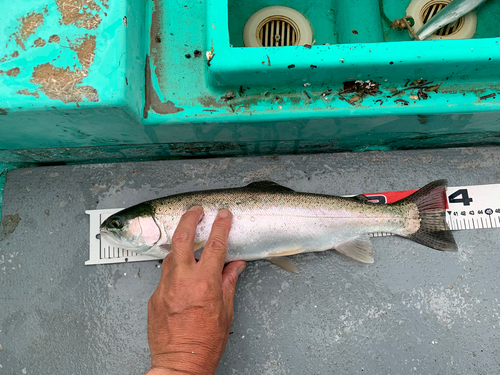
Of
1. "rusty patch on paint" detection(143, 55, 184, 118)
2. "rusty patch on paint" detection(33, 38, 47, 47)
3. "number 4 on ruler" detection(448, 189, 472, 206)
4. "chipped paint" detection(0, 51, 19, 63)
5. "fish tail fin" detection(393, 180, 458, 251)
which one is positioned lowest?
"fish tail fin" detection(393, 180, 458, 251)

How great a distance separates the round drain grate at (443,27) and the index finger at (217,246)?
1.79 metres

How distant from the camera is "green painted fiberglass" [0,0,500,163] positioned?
53.4 inches

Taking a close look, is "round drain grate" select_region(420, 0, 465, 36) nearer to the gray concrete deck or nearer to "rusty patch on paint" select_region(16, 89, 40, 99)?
the gray concrete deck

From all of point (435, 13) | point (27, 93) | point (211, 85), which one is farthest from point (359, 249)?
point (27, 93)

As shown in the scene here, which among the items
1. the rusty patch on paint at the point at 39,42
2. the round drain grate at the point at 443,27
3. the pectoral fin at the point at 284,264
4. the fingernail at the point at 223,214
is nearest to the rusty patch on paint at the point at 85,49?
the rusty patch on paint at the point at 39,42

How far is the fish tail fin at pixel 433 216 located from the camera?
1836mm

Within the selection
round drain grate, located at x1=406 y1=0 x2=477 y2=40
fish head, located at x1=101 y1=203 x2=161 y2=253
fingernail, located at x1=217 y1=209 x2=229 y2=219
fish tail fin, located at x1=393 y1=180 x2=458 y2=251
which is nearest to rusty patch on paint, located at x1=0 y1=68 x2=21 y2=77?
fish head, located at x1=101 y1=203 x2=161 y2=253

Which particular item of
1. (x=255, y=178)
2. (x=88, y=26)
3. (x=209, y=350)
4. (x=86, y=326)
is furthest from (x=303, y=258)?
(x=88, y=26)

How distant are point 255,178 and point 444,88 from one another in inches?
45.5

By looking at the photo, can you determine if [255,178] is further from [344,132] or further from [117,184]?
[117,184]

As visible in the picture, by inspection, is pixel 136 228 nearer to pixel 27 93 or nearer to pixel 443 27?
pixel 27 93

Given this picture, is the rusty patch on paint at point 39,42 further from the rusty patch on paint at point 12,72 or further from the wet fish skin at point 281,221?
the wet fish skin at point 281,221

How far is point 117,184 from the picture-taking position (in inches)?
82.0

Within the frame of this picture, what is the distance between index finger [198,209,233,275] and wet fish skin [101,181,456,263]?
0.08m
